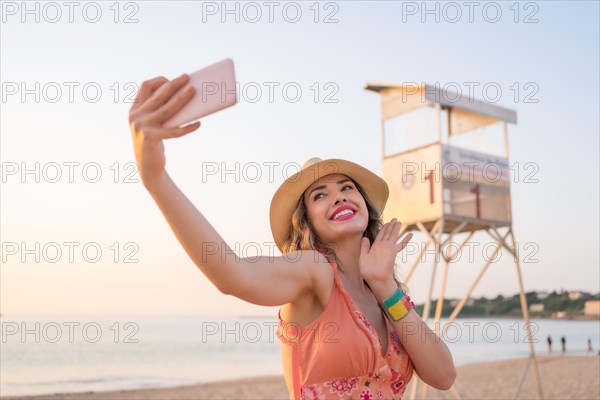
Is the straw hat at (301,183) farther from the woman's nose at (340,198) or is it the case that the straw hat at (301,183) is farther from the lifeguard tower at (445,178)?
the lifeguard tower at (445,178)

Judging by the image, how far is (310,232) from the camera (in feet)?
9.03

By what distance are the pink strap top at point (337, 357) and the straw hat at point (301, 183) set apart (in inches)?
24.9

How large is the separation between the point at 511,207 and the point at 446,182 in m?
1.41

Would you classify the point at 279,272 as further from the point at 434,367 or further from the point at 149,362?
the point at 149,362

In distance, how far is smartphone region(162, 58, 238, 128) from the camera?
1429 millimetres

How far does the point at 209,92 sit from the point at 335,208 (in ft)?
4.27

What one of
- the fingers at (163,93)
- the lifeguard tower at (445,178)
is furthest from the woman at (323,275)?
the lifeguard tower at (445,178)

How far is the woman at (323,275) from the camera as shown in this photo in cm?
160

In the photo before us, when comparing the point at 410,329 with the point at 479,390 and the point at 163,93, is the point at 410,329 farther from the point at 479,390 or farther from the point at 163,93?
the point at 479,390

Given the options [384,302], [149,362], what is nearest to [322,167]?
[384,302]

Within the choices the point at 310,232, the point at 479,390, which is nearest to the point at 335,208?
the point at 310,232

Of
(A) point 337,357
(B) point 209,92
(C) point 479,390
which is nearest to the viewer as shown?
(B) point 209,92

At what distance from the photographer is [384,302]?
2434 mm

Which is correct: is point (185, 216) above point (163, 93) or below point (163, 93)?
below
